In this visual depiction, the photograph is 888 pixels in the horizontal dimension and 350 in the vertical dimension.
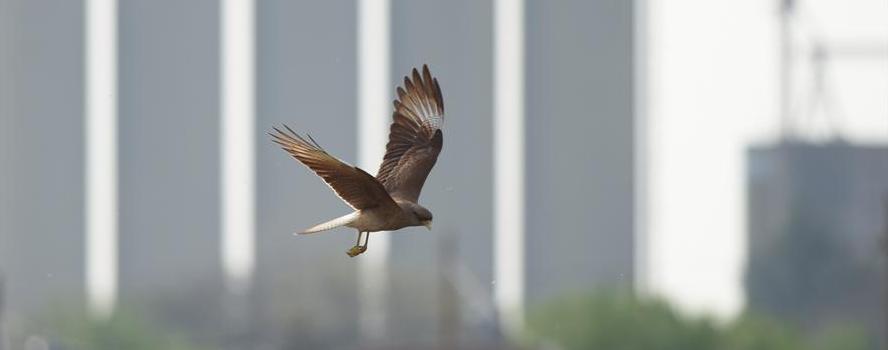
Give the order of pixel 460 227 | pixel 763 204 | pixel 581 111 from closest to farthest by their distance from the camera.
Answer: pixel 460 227 → pixel 763 204 → pixel 581 111

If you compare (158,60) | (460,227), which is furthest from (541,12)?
(158,60)

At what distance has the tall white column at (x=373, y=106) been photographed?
81625 millimetres

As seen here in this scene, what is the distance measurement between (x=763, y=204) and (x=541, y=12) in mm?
30426

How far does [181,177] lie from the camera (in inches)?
5881

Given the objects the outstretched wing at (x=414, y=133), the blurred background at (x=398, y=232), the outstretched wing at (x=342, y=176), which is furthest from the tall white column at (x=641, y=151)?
the outstretched wing at (x=342, y=176)

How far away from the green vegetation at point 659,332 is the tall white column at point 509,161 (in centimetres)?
285

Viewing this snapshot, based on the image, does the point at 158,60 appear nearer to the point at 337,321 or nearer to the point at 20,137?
the point at 337,321

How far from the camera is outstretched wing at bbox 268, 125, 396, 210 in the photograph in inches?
348

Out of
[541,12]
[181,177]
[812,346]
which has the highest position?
[541,12]

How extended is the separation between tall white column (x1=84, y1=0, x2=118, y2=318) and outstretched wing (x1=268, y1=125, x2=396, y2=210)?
127575 millimetres

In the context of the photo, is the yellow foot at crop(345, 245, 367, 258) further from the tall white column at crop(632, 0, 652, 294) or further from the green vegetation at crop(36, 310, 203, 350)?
the tall white column at crop(632, 0, 652, 294)

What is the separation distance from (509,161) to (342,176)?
5453 inches

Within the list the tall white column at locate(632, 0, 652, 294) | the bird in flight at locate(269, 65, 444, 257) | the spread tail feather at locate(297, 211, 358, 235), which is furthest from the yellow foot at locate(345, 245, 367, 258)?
the tall white column at locate(632, 0, 652, 294)

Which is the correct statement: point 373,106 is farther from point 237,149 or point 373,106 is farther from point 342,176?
point 342,176
